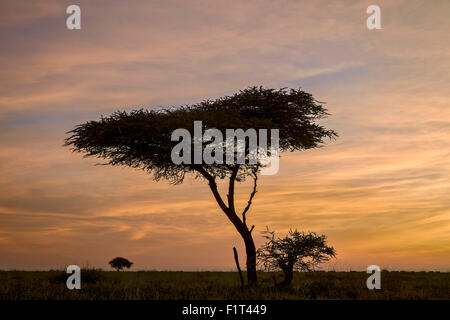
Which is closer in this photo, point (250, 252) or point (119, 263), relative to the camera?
point (250, 252)

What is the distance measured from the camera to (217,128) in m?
22.8

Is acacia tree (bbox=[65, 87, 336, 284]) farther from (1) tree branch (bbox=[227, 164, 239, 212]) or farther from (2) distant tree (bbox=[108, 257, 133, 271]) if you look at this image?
(2) distant tree (bbox=[108, 257, 133, 271])

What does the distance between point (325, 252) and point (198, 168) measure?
7.40 meters

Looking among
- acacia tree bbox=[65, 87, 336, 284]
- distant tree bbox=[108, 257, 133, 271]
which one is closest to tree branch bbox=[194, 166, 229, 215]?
acacia tree bbox=[65, 87, 336, 284]

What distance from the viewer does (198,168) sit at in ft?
81.5

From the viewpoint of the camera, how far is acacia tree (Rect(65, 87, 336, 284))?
2312 cm

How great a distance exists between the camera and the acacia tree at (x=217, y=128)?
2312cm

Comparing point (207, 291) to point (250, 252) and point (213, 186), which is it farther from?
point (213, 186)

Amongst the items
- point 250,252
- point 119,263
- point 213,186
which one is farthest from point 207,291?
point 119,263

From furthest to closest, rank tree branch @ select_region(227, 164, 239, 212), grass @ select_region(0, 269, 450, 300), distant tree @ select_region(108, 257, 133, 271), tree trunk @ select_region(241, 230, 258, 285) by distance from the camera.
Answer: distant tree @ select_region(108, 257, 133, 271) → tree branch @ select_region(227, 164, 239, 212) → tree trunk @ select_region(241, 230, 258, 285) → grass @ select_region(0, 269, 450, 300)

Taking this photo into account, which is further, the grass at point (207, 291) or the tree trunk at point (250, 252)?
the tree trunk at point (250, 252)

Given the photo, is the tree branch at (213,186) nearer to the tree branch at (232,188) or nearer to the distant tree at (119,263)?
the tree branch at (232,188)

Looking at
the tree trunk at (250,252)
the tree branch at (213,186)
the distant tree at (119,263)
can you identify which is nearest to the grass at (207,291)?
the tree trunk at (250,252)
